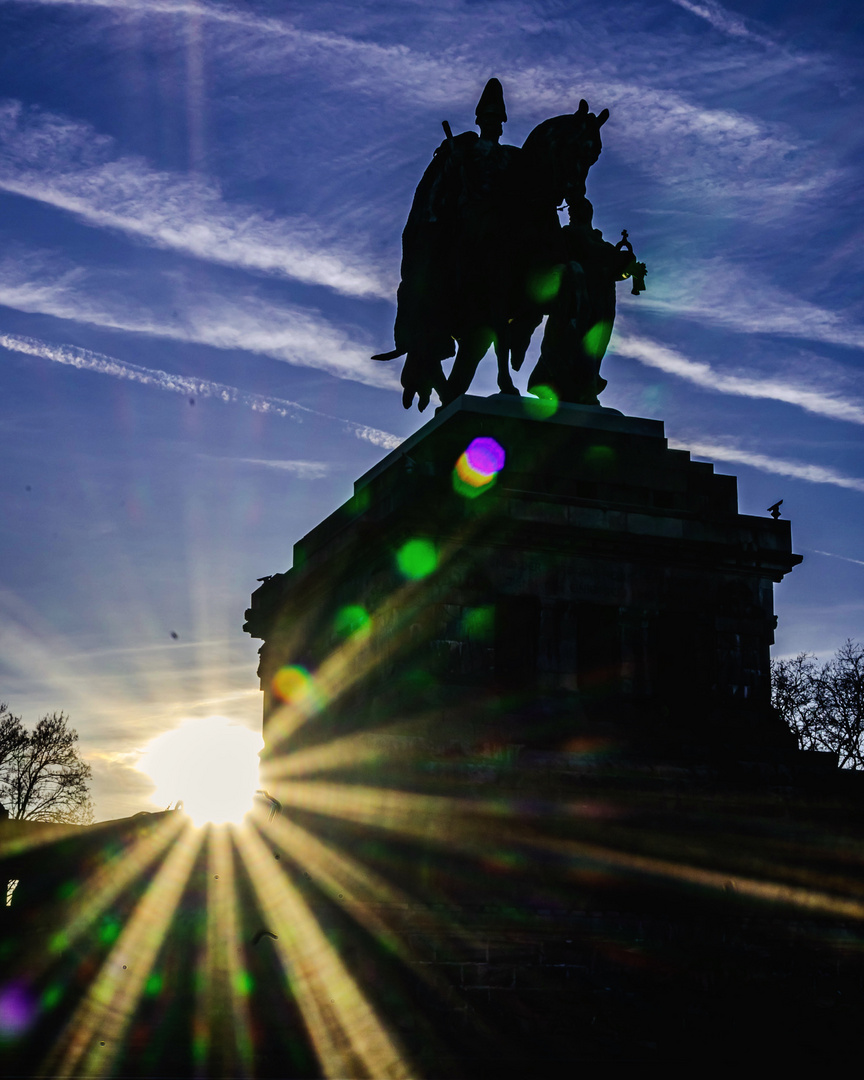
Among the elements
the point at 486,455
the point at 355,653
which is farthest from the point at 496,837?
the point at 486,455

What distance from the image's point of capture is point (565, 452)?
23656mm

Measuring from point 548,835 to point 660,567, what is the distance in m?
6.14

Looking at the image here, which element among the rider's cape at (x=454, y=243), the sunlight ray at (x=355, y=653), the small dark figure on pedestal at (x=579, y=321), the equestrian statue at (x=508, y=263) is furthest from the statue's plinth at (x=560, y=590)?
the rider's cape at (x=454, y=243)

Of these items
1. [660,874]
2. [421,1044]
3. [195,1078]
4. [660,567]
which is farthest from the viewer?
[660,567]

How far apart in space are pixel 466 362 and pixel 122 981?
13885 millimetres

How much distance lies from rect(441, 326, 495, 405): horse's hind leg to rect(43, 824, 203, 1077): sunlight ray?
1038 centimetres

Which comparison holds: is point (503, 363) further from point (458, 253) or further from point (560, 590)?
point (560, 590)

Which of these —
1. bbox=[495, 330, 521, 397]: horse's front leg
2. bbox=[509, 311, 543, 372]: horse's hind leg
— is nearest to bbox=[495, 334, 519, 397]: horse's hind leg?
bbox=[495, 330, 521, 397]: horse's front leg

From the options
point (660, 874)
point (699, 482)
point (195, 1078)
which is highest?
point (699, 482)

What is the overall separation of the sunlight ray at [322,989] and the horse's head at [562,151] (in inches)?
496

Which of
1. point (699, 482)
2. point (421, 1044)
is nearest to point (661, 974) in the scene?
point (421, 1044)

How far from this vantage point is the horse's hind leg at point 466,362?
26.2m

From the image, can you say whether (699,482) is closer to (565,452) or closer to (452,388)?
(565,452)

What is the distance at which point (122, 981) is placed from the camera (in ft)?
50.5
